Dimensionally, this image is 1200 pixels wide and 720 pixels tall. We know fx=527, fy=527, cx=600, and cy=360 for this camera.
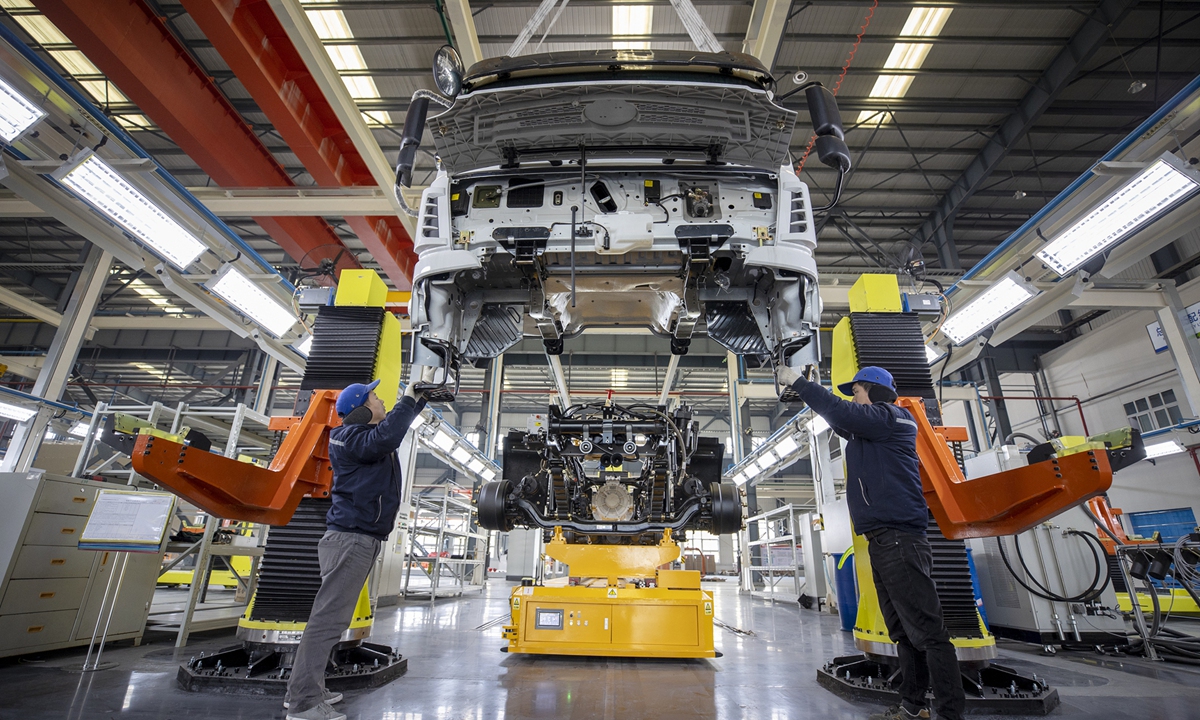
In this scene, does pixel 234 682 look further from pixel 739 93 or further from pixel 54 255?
pixel 54 255

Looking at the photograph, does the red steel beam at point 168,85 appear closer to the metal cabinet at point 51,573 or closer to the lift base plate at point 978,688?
the metal cabinet at point 51,573

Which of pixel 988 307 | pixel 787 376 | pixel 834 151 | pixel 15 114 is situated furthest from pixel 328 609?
pixel 988 307

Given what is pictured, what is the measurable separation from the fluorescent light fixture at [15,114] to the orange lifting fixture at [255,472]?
2.46 m

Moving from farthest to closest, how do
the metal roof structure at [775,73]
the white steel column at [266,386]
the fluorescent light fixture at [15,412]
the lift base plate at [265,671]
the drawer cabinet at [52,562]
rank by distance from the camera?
1. the white steel column at [266,386]
2. the fluorescent light fixture at [15,412]
3. the metal roof structure at [775,73]
4. the drawer cabinet at [52,562]
5. the lift base plate at [265,671]

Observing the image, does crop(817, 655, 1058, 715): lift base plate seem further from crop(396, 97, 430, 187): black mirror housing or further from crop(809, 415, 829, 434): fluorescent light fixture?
crop(809, 415, 829, 434): fluorescent light fixture

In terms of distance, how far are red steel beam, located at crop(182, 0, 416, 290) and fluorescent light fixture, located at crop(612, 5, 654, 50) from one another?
3687 millimetres

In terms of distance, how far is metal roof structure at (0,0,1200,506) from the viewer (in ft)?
17.5

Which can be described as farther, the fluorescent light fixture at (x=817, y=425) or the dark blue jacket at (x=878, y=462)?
the fluorescent light fixture at (x=817, y=425)

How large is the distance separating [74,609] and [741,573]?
1179 centimetres

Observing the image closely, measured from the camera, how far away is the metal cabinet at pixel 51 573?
12.0ft

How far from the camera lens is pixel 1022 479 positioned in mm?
2398

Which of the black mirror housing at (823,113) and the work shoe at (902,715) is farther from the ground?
the black mirror housing at (823,113)

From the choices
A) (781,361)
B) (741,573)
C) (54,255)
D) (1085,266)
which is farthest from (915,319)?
(54,255)

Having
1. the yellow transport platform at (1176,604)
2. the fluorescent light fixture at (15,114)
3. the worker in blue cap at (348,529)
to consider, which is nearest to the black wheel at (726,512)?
the worker in blue cap at (348,529)
